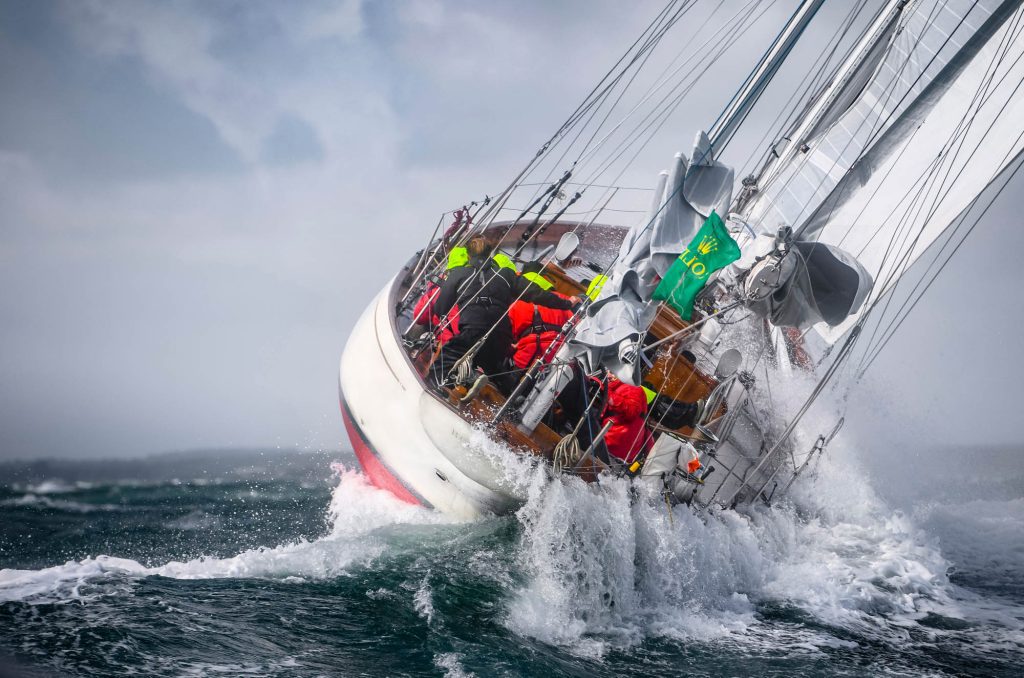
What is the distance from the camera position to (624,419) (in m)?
5.94

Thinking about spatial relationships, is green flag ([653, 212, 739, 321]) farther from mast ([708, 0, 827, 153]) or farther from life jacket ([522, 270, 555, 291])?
life jacket ([522, 270, 555, 291])

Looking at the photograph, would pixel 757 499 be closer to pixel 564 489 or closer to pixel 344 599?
pixel 564 489

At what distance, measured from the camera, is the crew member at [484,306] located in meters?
6.38

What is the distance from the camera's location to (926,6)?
832cm

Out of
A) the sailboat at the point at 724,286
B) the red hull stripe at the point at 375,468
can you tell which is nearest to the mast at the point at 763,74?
the sailboat at the point at 724,286

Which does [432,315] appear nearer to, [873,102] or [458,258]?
[458,258]

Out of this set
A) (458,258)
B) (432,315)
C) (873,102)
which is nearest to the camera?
(432,315)

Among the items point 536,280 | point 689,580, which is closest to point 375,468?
point 536,280

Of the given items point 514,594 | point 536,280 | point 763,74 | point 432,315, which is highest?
point 763,74

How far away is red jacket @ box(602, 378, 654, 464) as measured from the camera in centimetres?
586

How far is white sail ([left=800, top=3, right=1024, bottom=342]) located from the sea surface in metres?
3.14

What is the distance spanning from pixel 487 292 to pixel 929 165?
5789 mm

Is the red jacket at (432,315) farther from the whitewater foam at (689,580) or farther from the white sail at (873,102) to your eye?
the white sail at (873,102)

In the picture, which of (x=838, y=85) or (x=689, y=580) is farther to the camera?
(x=838, y=85)
